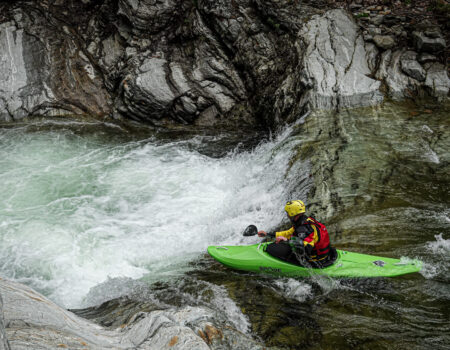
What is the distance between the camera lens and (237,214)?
663 centimetres

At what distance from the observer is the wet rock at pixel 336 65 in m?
7.86

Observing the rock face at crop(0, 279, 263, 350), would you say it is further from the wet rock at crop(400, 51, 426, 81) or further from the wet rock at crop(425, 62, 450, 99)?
the wet rock at crop(400, 51, 426, 81)

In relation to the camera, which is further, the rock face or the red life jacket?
the red life jacket

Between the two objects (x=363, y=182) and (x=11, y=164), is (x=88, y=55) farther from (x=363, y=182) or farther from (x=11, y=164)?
(x=363, y=182)

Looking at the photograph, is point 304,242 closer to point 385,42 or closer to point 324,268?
point 324,268

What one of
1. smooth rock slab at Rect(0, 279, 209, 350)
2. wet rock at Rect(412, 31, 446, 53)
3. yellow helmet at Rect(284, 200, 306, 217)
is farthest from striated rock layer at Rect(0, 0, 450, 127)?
smooth rock slab at Rect(0, 279, 209, 350)

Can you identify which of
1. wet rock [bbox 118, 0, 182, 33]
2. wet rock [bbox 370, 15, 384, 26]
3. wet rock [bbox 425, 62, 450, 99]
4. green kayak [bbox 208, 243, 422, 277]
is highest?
wet rock [bbox 118, 0, 182, 33]

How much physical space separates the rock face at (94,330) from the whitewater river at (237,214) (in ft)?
2.10

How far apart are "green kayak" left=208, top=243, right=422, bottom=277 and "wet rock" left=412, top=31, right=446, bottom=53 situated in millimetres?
6395

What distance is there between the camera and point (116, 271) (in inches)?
210

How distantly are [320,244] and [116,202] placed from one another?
4559 mm

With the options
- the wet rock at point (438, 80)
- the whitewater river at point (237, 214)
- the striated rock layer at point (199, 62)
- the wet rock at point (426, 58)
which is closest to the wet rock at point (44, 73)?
the striated rock layer at point (199, 62)

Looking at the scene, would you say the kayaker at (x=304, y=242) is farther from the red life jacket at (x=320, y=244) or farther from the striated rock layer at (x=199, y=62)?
the striated rock layer at (x=199, y=62)

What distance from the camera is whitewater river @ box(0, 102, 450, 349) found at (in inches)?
151
